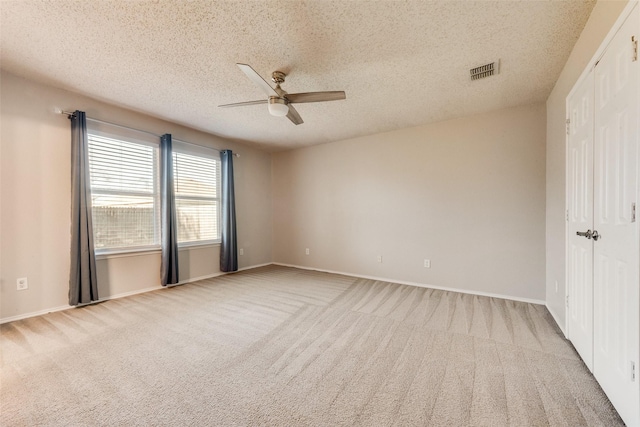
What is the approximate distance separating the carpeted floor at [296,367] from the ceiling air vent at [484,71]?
2.47 m

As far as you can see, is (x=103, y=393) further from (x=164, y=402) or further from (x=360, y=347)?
(x=360, y=347)

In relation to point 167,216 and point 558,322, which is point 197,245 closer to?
point 167,216

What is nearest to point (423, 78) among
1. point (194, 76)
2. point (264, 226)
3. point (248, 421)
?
point (194, 76)

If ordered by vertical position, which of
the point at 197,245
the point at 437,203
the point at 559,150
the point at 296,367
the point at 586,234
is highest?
the point at 559,150

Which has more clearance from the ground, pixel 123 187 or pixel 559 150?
pixel 559 150

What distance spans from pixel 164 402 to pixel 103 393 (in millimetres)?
431

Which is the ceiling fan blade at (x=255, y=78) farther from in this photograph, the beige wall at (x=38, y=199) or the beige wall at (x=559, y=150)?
the beige wall at (x=38, y=199)

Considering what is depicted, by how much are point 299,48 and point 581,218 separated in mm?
2562

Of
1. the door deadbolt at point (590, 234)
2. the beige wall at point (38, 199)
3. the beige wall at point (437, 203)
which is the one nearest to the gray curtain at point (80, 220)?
the beige wall at point (38, 199)

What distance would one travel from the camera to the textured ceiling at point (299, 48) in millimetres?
1635

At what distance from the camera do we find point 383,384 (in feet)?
5.17

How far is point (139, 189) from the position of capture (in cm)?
342

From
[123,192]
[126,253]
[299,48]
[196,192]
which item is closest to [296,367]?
[299,48]

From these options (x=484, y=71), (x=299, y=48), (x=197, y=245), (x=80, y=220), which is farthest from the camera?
(x=197, y=245)
